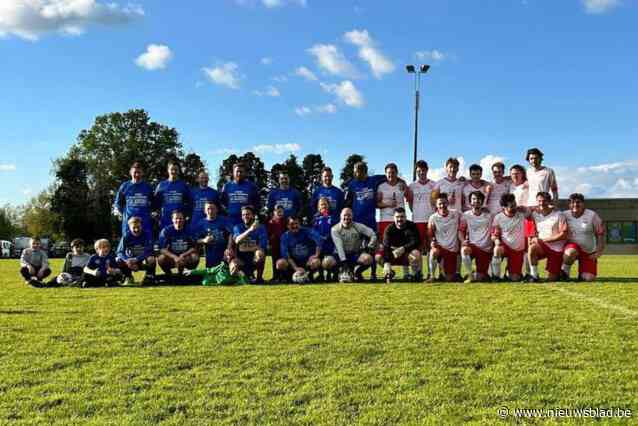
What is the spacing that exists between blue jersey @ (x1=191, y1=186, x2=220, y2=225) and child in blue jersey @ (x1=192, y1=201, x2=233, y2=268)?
27 cm

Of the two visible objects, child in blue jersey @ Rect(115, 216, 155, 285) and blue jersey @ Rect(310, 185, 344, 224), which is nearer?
child in blue jersey @ Rect(115, 216, 155, 285)

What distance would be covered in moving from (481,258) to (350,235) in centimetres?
220

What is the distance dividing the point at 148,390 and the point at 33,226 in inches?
2616

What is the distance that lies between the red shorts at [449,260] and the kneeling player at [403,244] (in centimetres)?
42

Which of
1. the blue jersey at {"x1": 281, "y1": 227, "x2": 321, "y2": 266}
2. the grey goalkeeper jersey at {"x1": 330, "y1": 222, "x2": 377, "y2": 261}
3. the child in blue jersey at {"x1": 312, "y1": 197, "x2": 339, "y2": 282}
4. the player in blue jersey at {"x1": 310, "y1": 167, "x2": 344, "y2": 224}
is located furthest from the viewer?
the player in blue jersey at {"x1": 310, "y1": 167, "x2": 344, "y2": 224}

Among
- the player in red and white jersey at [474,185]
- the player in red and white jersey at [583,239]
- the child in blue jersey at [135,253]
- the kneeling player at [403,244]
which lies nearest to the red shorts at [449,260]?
the kneeling player at [403,244]

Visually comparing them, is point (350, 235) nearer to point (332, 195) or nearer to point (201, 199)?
point (332, 195)

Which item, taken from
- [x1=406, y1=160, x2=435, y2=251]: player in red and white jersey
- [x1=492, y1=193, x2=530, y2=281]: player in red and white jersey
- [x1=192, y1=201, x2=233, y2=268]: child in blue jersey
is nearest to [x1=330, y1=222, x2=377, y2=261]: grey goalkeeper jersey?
[x1=406, y1=160, x2=435, y2=251]: player in red and white jersey

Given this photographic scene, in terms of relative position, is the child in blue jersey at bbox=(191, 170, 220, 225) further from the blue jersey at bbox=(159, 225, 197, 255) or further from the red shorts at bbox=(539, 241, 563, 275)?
the red shorts at bbox=(539, 241, 563, 275)

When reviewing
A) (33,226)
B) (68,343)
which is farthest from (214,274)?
(33,226)

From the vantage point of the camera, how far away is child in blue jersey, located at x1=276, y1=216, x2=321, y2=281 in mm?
9617

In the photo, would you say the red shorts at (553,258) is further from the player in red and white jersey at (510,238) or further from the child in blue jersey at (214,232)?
the child in blue jersey at (214,232)

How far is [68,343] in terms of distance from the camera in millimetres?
4531

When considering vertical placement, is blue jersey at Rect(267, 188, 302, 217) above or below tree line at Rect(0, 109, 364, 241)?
below
